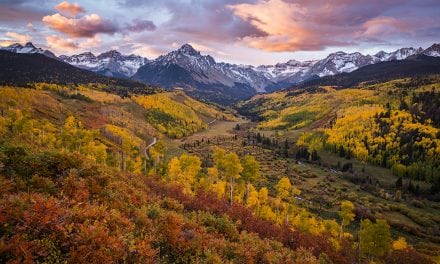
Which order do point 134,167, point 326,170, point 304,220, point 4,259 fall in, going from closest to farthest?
point 4,259, point 304,220, point 134,167, point 326,170

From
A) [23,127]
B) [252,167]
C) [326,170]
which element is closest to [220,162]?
[252,167]

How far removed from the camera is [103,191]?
937 inches

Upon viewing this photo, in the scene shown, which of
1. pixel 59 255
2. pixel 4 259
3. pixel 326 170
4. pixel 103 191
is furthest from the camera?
pixel 326 170

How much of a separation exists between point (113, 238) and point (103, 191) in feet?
29.7

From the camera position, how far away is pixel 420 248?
85125 mm

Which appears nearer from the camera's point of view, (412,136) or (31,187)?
(31,187)

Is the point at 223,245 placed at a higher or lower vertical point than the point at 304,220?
higher

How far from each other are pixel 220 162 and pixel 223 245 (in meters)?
A: 58.9

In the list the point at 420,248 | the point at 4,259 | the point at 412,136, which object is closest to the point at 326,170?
the point at 412,136

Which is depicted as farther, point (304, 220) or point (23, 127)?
point (23, 127)

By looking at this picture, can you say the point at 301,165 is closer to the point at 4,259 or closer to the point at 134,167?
the point at 134,167

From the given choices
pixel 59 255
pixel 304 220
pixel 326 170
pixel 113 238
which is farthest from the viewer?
pixel 326 170

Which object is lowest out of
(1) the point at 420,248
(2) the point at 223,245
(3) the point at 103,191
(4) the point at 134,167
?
(1) the point at 420,248

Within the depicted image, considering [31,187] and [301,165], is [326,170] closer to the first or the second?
[301,165]
